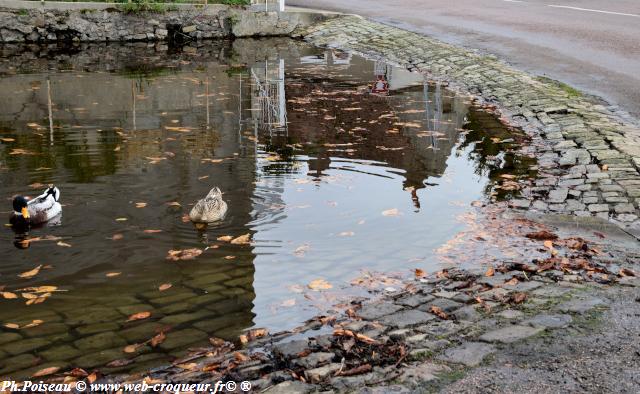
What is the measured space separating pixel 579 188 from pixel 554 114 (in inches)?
156

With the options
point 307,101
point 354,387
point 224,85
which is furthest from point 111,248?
point 224,85

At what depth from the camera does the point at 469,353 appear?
18.4 ft

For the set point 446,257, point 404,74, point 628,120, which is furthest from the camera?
point 404,74

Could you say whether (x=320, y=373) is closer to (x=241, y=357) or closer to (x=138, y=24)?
(x=241, y=357)

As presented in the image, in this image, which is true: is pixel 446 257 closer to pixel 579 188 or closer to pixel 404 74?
pixel 579 188

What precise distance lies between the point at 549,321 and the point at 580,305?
47 centimetres

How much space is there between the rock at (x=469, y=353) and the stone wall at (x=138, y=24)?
68.0 ft

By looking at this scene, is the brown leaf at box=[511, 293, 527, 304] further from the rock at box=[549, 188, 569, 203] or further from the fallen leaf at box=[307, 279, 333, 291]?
the rock at box=[549, 188, 569, 203]

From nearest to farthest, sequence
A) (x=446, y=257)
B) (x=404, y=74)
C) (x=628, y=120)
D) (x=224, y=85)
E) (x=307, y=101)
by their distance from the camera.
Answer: (x=446, y=257) → (x=628, y=120) → (x=307, y=101) → (x=224, y=85) → (x=404, y=74)

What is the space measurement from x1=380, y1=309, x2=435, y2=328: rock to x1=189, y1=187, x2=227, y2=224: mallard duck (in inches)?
121

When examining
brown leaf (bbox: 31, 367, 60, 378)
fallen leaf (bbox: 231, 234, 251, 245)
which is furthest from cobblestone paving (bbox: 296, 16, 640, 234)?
brown leaf (bbox: 31, 367, 60, 378)

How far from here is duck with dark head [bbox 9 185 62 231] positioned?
28.2 feet

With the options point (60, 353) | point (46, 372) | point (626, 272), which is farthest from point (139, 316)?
point (626, 272)

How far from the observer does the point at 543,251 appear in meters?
8.01
